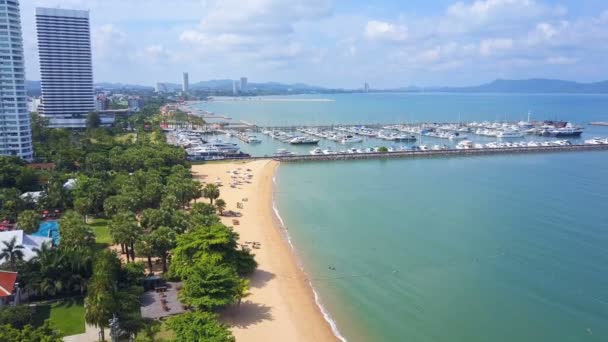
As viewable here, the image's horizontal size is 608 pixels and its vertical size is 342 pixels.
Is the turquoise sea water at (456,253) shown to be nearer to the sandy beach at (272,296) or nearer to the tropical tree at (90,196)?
the sandy beach at (272,296)

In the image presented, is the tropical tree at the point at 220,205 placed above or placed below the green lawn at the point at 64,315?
above

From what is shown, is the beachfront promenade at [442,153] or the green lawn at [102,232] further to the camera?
the beachfront promenade at [442,153]

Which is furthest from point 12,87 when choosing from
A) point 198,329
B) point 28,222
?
point 198,329

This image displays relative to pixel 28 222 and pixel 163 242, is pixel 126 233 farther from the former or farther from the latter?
pixel 28 222

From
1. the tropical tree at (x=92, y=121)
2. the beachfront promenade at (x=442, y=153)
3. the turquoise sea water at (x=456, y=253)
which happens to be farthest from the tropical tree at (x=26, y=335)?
the tropical tree at (x=92, y=121)

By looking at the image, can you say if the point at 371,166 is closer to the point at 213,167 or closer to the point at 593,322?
the point at 213,167

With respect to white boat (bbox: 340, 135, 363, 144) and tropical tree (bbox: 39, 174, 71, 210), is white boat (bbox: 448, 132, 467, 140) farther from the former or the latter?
tropical tree (bbox: 39, 174, 71, 210)
